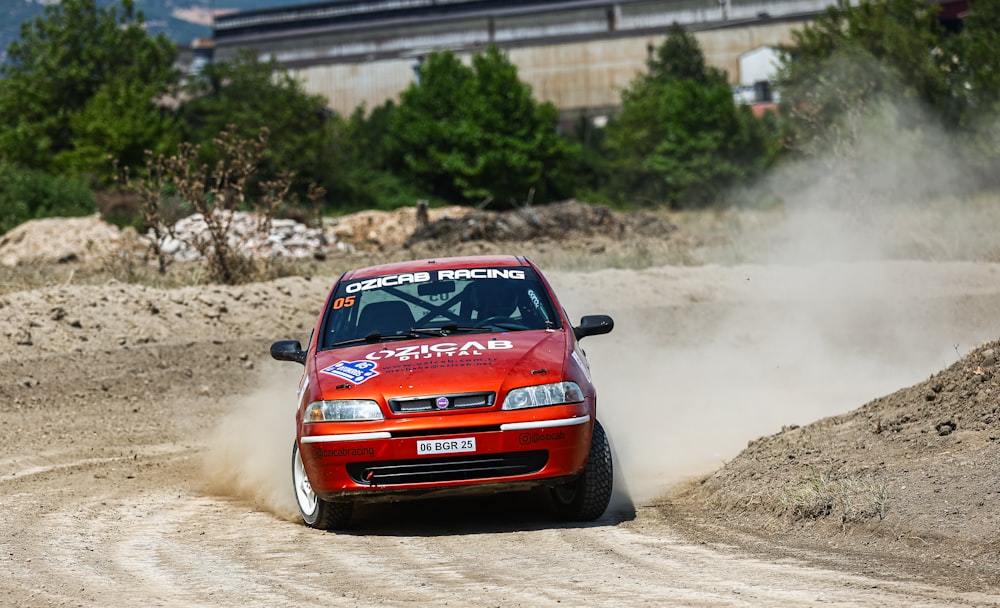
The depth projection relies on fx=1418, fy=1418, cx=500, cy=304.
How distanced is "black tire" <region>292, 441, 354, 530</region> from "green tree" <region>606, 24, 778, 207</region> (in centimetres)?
5785

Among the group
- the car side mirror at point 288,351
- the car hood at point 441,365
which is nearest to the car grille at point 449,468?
the car hood at point 441,365

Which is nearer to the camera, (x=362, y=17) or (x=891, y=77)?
(x=891, y=77)

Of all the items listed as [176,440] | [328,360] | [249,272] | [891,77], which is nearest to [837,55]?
[891,77]

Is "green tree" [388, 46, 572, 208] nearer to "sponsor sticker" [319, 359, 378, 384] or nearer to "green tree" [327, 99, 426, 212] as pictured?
"green tree" [327, 99, 426, 212]

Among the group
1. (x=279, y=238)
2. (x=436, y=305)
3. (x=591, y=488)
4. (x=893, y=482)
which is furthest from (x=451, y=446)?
(x=279, y=238)

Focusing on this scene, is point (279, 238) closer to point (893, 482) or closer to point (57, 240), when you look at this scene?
point (57, 240)

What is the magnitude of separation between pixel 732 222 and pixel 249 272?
981 inches

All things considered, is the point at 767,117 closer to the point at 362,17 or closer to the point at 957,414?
the point at 362,17

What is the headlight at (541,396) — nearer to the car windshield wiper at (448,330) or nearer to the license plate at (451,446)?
the license plate at (451,446)

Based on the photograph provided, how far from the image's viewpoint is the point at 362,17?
102 meters

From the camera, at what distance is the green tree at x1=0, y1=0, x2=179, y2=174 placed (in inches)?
2589

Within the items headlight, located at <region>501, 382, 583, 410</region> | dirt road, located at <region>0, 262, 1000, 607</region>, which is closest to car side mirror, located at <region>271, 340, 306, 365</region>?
dirt road, located at <region>0, 262, 1000, 607</region>

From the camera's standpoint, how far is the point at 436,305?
9.77 meters

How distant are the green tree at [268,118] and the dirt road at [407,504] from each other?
147ft
